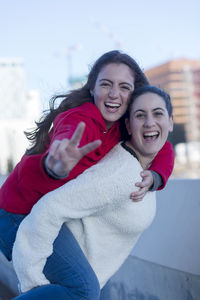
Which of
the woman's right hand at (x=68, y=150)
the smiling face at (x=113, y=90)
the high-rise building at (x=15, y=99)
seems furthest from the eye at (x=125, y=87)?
the high-rise building at (x=15, y=99)

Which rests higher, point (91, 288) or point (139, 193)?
point (139, 193)

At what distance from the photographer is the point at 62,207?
198 centimetres

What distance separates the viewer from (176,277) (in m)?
2.80

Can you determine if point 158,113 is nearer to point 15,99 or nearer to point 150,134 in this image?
point 150,134

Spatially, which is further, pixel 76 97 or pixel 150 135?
pixel 76 97

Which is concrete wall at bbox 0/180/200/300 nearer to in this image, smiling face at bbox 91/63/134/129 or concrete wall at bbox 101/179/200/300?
concrete wall at bbox 101/179/200/300

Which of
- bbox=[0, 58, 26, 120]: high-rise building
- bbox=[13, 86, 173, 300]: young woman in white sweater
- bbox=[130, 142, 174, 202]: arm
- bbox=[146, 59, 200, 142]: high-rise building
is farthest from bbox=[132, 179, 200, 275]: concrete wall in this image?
bbox=[146, 59, 200, 142]: high-rise building

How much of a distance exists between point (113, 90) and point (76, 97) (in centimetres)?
24

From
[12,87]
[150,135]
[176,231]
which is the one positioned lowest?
[176,231]

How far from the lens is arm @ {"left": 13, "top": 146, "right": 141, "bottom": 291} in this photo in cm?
198

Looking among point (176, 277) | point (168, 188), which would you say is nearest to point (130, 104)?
point (168, 188)

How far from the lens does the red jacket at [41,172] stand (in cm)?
206

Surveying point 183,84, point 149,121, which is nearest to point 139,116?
point 149,121

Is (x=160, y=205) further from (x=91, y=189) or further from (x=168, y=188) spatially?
(x=91, y=189)
